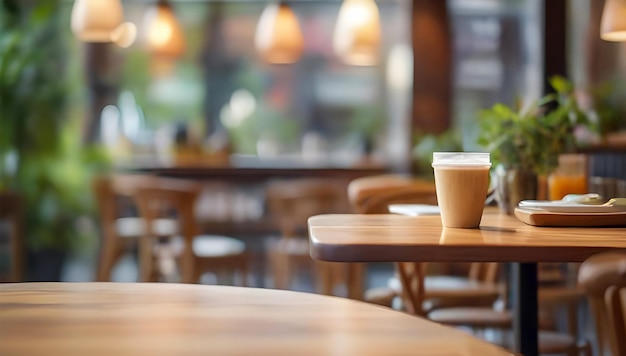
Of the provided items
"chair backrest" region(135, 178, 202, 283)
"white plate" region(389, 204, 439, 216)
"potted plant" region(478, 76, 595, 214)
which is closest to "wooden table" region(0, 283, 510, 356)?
"white plate" region(389, 204, 439, 216)

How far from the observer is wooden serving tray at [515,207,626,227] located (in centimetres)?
190

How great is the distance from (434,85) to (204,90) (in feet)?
13.9

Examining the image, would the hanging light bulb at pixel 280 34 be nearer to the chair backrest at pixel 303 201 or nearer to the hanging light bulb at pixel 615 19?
the chair backrest at pixel 303 201

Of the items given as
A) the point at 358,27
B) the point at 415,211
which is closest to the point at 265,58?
the point at 358,27

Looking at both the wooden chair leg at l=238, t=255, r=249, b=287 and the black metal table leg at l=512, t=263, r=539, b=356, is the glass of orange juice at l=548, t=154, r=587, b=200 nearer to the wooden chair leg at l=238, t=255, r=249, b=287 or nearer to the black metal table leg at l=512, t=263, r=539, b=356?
the black metal table leg at l=512, t=263, r=539, b=356

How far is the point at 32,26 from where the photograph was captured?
628cm

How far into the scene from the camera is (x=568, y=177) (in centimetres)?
246

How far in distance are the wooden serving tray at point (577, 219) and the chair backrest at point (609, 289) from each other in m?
0.83

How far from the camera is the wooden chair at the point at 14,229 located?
5.31 metres

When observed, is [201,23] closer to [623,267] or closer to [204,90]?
[204,90]

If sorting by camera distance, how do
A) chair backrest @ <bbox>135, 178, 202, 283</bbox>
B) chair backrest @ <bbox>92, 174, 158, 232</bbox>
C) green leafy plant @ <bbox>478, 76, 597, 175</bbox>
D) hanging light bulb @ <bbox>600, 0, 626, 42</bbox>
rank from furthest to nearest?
chair backrest @ <bbox>92, 174, 158, 232</bbox>, chair backrest @ <bbox>135, 178, 202, 283</bbox>, hanging light bulb @ <bbox>600, 0, 626, 42</bbox>, green leafy plant @ <bbox>478, 76, 597, 175</bbox>

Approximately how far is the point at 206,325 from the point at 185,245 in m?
3.92

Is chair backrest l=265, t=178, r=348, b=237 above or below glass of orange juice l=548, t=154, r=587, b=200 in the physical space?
below

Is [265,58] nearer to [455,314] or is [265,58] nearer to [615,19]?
[615,19]
